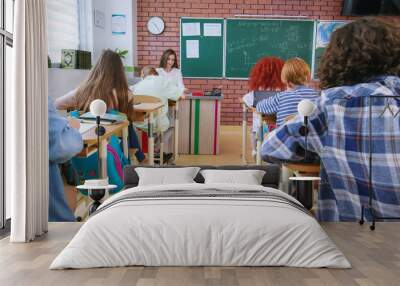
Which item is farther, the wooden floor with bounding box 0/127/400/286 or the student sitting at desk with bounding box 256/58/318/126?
the student sitting at desk with bounding box 256/58/318/126

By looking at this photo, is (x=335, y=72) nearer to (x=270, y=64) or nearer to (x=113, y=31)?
(x=270, y=64)

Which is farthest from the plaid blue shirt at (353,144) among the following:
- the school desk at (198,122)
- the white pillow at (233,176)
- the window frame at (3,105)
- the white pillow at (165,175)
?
the school desk at (198,122)

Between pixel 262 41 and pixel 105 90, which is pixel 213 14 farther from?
pixel 105 90

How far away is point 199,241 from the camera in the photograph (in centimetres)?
189

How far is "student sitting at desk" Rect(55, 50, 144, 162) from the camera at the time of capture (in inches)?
151

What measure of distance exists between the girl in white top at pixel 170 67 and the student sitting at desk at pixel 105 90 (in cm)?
187

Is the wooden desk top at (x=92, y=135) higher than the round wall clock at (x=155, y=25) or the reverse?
the reverse

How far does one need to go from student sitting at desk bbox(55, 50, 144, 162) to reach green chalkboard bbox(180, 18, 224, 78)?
2.36 meters

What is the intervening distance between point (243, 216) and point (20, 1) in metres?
1.27

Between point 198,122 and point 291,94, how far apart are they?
7.10 feet

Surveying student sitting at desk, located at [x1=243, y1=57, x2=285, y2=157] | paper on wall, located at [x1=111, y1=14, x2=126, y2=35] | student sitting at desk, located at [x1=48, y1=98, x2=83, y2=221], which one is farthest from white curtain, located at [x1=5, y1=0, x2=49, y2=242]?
paper on wall, located at [x1=111, y1=14, x2=126, y2=35]

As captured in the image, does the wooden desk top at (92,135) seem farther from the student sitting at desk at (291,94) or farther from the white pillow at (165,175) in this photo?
the student sitting at desk at (291,94)

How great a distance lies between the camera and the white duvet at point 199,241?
1.89 metres

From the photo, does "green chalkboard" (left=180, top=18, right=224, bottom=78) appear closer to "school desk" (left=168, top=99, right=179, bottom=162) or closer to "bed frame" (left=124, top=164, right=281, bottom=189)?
"school desk" (left=168, top=99, right=179, bottom=162)
